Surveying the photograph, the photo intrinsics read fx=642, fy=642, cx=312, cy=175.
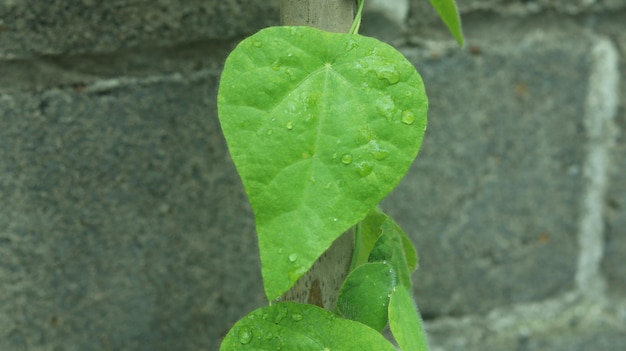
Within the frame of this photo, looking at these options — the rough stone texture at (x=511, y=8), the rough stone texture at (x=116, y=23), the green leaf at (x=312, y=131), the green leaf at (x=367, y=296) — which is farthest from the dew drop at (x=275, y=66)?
the rough stone texture at (x=511, y=8)

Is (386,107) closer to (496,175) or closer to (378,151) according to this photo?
(378,151)

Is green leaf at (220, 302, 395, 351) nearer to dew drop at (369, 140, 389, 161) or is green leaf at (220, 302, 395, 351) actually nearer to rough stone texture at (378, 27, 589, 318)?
dew drop at (369, 140, 389, 161)

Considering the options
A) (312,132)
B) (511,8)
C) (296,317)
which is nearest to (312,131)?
(312,132)

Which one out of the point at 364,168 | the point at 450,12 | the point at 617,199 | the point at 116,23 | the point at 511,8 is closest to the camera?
the point at 364,168

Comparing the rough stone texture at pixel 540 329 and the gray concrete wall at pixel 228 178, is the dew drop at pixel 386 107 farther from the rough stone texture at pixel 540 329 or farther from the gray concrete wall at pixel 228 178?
the rough stone texture at pixel 540 329

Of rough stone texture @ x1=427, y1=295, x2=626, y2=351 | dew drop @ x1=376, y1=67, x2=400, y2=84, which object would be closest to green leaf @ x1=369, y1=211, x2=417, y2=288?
dew drop @ x1=376, y1=67, x2=400, y2=84

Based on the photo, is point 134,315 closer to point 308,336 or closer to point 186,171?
point 186,171

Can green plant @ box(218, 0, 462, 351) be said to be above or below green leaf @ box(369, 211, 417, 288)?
Result: above

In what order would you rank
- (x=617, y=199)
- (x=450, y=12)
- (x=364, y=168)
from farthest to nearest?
(x=617, y=199)
(x=450, y=12)
(x=364, y=168)
